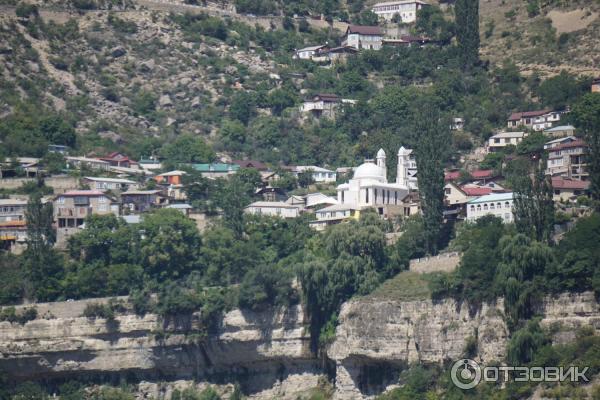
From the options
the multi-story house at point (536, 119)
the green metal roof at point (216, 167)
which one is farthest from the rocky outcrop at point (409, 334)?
the multi-story house at point (536, 119)

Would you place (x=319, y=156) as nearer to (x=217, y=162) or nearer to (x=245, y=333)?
(x=217, y=162)

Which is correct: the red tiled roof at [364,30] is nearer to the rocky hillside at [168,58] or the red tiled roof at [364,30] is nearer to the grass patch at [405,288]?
the rocky hillside at [168,58]

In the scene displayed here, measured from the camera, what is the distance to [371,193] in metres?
101

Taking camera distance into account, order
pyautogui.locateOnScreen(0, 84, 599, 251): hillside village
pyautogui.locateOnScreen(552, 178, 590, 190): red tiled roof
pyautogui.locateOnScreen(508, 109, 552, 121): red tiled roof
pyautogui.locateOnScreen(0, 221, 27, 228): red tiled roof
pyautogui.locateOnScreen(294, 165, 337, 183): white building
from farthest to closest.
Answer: pyautogui.locateOnScreen(294, 165, 337, 183): white building → pyautogui.locateOnScreen(508, 109, 552, 121): red tiled roof → pyautogui.locateOnScreen(0, 221, 27, 228): red tiled roof → pyautogui.locateOnScreen(0, 84, 599, 251): hillside village → pyautogui.locateOnScreen(552, 178, 590, 190): red tiled roof

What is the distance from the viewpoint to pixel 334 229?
302 feet

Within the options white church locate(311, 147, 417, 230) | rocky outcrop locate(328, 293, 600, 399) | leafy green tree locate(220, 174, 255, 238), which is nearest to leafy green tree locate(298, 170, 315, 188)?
leafy green tree locate(220, 174, 255, 238)

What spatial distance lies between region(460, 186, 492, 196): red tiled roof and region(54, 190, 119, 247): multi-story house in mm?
19179

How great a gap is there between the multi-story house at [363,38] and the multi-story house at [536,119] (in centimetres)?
2044

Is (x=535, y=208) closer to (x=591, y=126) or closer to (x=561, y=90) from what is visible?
(x=591, y=126)

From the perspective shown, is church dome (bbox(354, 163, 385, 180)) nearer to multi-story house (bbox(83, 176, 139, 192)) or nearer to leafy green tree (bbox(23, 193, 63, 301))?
multi-story house (bbox(83, 176, 139, 192))

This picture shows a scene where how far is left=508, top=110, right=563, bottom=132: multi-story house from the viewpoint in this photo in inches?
4311

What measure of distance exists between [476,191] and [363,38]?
112 ft

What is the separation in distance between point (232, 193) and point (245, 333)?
12.0 metres

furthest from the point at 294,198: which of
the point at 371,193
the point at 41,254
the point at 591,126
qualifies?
the point at 591,126
